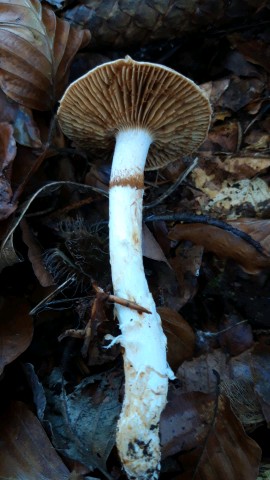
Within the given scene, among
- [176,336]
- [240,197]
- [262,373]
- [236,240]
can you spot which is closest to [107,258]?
[176,336]

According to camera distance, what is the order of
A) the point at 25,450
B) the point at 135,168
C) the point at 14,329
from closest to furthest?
1. the point at 25,450
2. the point at 14,329
3. the point at 135,168

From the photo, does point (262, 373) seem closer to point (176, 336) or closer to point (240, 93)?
point (176, 336)

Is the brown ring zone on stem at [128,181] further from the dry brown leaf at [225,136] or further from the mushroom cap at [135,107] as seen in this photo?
the dry brown leaf at [225,136]

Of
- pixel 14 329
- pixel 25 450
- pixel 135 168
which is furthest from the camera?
pixel 135 168

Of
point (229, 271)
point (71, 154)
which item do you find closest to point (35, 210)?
point (71, 154)

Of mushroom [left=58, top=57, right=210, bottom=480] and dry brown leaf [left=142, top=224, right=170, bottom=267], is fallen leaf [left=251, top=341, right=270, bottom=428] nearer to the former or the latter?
mushroom [left=58, top=57, right=210, bottom=480]

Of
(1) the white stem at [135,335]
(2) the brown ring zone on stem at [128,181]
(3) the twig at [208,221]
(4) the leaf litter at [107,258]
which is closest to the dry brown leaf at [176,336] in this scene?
(4) the leaf litter at [107,258]
